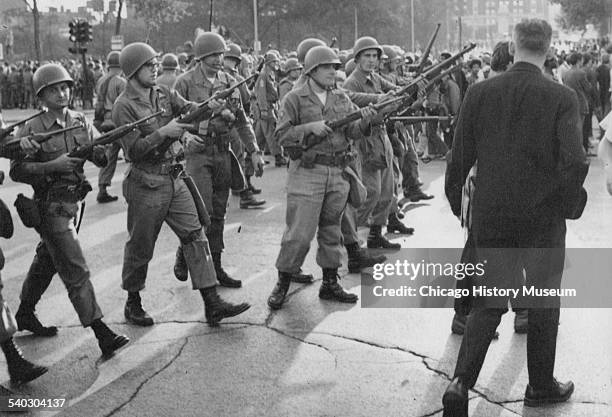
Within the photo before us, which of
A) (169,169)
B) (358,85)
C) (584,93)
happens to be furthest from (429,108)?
(169,169)

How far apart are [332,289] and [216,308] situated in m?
1.06

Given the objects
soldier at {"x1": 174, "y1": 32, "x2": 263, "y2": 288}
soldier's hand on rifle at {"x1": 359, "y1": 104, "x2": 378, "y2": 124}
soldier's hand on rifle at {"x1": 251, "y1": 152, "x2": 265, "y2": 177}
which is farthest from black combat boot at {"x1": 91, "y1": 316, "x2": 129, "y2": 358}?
soldier's hand on rifle at {"x1": 359, "y1": 104, "x2": 378, "y2": 124}

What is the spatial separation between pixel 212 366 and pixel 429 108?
30.6ft

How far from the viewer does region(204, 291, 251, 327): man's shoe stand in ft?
20.2

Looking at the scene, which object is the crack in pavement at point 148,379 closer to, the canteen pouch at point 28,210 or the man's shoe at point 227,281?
the canteen pouch at point 28,210

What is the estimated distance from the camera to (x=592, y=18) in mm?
54781

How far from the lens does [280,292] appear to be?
6.70 m

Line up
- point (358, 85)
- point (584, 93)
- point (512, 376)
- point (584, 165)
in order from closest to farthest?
point (584, 165), point (512, 376), point (358, 85), point (584, 93)

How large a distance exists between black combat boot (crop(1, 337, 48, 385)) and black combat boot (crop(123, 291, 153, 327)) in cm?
115

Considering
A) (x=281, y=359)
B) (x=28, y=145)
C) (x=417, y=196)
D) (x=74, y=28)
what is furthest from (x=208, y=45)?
(x=74, y=28)

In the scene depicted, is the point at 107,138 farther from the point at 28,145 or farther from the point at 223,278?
the point at 223,278

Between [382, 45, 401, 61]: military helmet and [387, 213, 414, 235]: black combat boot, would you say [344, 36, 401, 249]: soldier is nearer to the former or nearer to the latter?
[387, 213, 414, 235]: black combat boot

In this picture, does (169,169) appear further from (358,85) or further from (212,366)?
(358,85)

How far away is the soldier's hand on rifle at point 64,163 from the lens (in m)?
5.55
